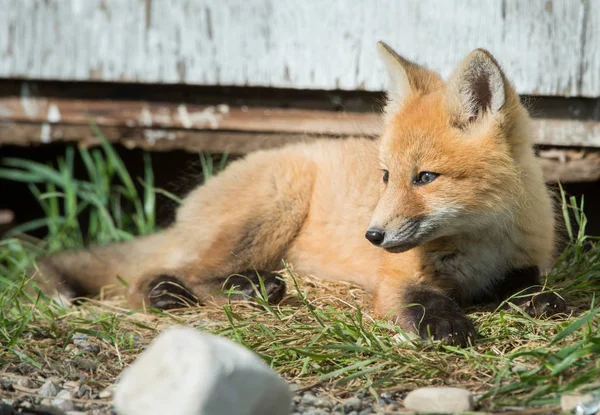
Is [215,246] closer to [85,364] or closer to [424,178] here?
→ [85,364]

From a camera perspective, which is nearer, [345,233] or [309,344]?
[309,344]

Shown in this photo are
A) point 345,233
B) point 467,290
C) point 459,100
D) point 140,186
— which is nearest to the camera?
point 459,100

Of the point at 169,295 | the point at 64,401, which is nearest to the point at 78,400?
the point at 64,401

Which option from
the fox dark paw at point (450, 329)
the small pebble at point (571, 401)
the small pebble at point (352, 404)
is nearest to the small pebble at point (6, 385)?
the small pebble at point (352, 404)

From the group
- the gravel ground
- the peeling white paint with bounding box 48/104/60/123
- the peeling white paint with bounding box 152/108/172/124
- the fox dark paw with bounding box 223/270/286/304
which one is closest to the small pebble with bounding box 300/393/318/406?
the gravel ground

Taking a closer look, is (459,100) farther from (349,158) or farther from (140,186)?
(140,186)

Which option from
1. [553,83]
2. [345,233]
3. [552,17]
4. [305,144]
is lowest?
[345,233]

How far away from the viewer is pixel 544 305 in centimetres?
269

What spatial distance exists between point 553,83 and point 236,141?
187 centimetres

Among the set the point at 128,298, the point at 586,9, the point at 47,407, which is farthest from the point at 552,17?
the point at 47,407

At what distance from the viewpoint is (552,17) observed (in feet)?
12.2

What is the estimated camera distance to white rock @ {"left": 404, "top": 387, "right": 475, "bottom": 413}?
190 centimetres

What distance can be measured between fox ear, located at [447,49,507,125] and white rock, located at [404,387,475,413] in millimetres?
1179

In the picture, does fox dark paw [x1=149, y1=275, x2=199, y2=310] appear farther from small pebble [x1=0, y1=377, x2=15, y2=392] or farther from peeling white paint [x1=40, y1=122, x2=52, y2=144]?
peeling white paint [x1=40, y1=122, x2=52, y2=144]
